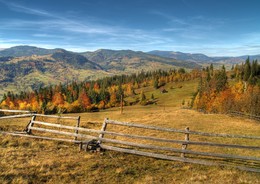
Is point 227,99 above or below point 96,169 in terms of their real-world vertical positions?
below

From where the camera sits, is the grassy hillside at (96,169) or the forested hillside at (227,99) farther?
the forested hillside at (227,99)

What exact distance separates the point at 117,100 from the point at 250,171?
153m

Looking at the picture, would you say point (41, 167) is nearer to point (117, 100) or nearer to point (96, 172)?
point (96, 172)

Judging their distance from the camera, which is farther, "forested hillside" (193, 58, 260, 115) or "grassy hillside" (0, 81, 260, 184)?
"forested hillside" (193, 58, 260, 115)

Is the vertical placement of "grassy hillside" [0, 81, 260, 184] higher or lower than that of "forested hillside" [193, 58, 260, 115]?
higher

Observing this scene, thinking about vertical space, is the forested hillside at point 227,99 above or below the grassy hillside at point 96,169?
below

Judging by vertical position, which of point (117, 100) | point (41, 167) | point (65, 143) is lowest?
point (117, 100)

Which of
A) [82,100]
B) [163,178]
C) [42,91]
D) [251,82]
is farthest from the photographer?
[42,91]

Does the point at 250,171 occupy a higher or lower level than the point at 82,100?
higher

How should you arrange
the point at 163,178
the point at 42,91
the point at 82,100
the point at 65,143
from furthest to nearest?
the point at 42,91 < the point at 82,100 < the point at 65,143 < the point at 163,178

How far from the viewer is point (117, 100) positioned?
6501 inches

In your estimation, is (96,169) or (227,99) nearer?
(96,169)

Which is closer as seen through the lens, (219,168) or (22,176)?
(22,176)

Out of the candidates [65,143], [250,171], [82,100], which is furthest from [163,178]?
[82,100]
